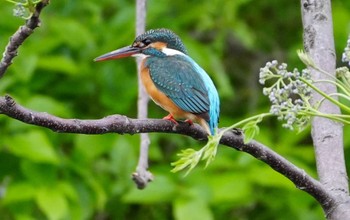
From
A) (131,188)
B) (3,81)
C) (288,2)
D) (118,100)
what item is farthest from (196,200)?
(288,2)

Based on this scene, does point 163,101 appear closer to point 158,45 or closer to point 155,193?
point 158,45

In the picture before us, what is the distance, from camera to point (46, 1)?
137cm

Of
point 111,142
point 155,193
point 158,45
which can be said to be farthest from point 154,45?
point 111,142

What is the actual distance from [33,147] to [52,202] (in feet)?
0.83

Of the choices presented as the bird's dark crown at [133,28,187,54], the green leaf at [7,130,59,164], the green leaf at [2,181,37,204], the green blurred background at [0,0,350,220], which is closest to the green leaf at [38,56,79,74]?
the green blurred background at [0,0,350,220]

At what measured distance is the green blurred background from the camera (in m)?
3.78

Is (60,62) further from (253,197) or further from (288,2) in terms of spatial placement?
(288,2)

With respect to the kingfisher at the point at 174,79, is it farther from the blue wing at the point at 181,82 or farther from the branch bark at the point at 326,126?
the branch bark at the point at 326,126

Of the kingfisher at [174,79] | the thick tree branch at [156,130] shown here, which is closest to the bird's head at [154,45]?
the kingfisher at [174,79]

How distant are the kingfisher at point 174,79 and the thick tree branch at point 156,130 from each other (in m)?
0.31

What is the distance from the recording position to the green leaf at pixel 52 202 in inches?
140

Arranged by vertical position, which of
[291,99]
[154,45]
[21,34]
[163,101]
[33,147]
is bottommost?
[33,147]

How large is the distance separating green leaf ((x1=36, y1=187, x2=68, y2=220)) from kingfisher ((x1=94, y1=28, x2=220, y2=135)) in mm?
1002

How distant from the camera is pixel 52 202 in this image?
3.63 metres
